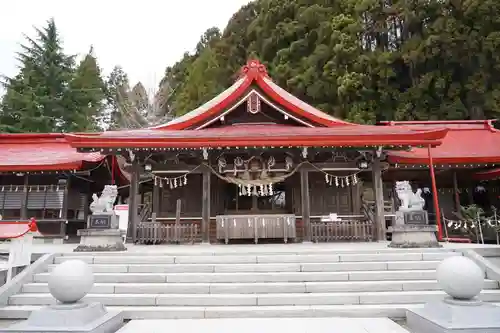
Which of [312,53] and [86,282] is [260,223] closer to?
[86,282]

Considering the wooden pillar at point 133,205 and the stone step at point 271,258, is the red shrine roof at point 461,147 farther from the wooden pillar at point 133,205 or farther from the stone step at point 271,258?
the wooden pillar at point 133,205

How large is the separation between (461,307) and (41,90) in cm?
3123

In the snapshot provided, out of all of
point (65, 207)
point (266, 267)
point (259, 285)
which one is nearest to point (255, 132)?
point (266, 267)

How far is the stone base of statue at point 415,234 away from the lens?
336 inches

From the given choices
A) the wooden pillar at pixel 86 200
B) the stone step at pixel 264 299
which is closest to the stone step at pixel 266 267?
the stone step at pixel 264 299

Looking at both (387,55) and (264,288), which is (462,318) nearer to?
(264,288)

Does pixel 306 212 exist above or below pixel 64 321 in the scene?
above

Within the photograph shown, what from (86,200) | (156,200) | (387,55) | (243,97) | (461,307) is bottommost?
(461,307)

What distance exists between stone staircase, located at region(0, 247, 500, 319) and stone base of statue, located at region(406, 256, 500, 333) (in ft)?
3.86

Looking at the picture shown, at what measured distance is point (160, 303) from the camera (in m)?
6.21

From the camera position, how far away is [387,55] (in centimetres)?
2222

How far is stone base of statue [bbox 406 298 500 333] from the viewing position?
435cm

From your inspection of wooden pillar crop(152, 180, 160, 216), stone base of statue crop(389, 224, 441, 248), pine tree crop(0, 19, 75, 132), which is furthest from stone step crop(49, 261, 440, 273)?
pine tree crop(0, 19, 75, 132)

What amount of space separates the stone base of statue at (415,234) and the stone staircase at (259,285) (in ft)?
2.45
